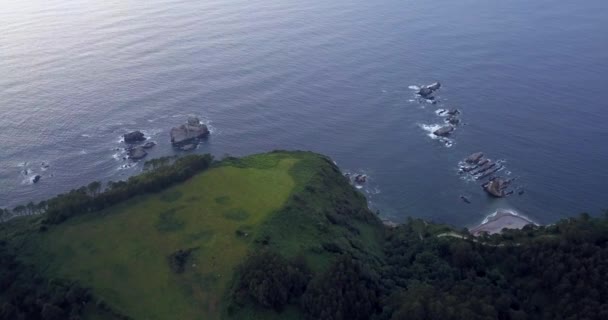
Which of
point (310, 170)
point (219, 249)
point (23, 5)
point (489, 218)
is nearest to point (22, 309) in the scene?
point (219, 249)

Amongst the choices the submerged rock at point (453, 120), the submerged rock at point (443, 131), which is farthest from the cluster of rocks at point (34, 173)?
the submerged rock at point (453, 120)

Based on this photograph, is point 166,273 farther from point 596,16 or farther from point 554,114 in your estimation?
point 596,16

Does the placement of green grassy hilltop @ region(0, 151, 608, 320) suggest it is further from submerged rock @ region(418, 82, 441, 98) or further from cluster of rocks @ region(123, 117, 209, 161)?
submerged rock @ region(418, 82, 441, 98)

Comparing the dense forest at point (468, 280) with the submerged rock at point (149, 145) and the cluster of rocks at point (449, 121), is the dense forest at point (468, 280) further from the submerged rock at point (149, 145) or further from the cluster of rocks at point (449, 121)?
the submerged rock at point (149, 145)

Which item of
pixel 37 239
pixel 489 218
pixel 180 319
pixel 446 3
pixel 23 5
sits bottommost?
pixel 489 218

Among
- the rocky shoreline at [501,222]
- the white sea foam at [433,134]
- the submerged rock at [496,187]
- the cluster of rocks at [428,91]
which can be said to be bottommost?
the rocky shoreline at [501,222]

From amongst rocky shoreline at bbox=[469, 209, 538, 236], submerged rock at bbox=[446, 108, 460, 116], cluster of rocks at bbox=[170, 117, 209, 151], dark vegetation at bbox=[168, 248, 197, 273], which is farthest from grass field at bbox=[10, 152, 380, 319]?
submerged rock at bbox=[446, 108, 460, 116]
